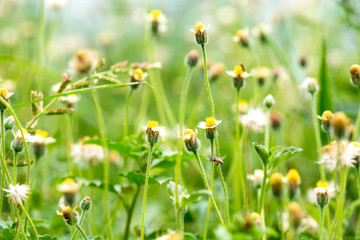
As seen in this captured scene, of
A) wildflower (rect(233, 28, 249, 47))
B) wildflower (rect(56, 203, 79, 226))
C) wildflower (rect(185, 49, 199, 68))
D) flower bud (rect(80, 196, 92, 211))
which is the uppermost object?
wildflower (rect(233, 28, 249, 47))

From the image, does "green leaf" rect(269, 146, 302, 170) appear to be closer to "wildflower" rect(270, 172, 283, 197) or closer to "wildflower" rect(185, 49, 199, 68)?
"wildflower" rect(270, 172, 283, 197)

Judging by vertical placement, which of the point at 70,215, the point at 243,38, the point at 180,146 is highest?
the point at 243,38

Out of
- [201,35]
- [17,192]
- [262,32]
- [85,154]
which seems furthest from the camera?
[262,32]

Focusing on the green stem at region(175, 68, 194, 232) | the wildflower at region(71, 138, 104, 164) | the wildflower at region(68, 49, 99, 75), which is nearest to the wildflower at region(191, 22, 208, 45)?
the green stem at region(175, 68, 194, 232)

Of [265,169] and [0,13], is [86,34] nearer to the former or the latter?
[0,13]

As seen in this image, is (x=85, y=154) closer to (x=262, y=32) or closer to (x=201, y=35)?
(x=201, y=35)

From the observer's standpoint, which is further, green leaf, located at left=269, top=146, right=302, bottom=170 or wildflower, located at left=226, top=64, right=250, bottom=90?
wildflower, located at left=226, top=64, right=250, bottom=90

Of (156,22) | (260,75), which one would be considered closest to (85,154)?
(156,22)

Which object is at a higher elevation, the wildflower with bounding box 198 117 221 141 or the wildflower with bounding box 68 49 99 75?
the wildflower with bounding box 68 49 99 75
